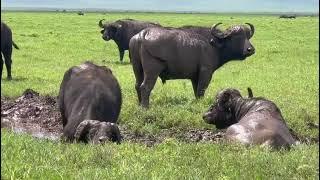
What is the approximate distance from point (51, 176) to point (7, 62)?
35.8ft

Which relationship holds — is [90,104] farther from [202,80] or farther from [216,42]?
[216,42]

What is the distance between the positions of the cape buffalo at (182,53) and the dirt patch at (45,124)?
181 centimetres

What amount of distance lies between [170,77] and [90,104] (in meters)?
4.68

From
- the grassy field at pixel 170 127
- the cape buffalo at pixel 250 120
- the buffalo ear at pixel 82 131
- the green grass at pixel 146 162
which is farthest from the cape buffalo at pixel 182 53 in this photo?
the green grass at pixel 146 162

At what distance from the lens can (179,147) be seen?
6.87 metres

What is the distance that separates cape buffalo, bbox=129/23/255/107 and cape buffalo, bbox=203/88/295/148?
2262 mm

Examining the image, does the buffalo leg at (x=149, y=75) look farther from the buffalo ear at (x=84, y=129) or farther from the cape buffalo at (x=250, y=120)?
the buffalo ear at (x=84, y=129)

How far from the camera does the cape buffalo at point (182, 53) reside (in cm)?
1162

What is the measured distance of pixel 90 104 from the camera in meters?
7.71

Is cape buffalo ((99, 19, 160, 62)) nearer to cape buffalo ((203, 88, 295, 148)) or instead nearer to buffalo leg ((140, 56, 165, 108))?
buffalo leg ((140, 56, 165, 108))

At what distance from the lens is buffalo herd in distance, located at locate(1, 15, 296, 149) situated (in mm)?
7566

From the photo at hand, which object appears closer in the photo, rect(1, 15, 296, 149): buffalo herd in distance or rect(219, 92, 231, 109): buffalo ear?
rect(1, 15, 296, 149): buffalo herd in distance

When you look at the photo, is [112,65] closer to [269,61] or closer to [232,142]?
[269,61]

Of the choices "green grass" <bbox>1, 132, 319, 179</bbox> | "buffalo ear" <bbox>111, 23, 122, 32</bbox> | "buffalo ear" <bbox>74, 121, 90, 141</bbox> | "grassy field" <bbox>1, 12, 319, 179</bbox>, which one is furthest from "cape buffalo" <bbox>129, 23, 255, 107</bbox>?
"buffalo ear" <bbox>111, 23, 122, 32</bbox>
